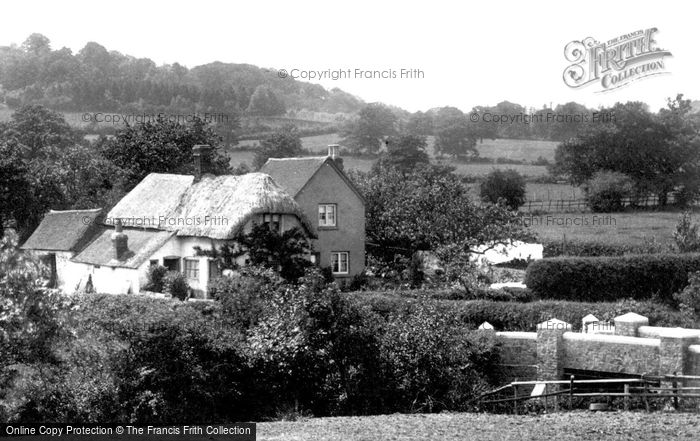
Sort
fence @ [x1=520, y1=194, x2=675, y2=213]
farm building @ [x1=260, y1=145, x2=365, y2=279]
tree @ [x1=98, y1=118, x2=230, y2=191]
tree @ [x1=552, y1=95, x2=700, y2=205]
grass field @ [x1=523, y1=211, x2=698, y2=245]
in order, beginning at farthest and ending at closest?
tree @ [x1=552, y1=95, x2=700, y2=205], fence @ [x1=520, y1=194, x2=675, y2=213], tree @ [x1=98, y1=118, x2=230, y2=191], grass field @ [x1=523, y1=211, x2=698, y2=245], farm building @ [x1=260, y1=145, x2=365, y2=279]

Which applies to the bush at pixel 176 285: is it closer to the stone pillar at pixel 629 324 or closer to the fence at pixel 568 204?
→ the stone pillar at pixel 629 324

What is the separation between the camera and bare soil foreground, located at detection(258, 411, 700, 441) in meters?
21.6

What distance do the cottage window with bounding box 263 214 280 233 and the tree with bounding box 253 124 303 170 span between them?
4636 centimetres


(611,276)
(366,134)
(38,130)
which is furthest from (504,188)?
(38,130)

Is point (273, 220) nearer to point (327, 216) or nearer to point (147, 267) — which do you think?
point (327, 216)

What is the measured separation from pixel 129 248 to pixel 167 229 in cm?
187

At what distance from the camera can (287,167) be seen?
2135 inches

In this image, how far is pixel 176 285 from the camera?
45781mm

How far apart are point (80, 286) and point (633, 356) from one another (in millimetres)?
28090

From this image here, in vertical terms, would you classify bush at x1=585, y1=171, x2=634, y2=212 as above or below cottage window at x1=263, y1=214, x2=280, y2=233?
above

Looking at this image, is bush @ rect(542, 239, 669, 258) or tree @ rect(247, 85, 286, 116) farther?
tree @ rect(247, 85, 286, 116)

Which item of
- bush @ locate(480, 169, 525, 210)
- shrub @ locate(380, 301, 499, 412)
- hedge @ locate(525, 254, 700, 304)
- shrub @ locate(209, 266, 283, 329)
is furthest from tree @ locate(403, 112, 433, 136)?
shrub @ locate(380, 301, 499, 412)

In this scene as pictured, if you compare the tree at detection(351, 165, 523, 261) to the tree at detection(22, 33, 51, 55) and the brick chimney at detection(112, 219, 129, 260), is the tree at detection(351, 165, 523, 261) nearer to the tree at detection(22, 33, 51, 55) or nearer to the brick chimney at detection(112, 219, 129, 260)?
the brick chimney at detection(112, 219, 129, 260)

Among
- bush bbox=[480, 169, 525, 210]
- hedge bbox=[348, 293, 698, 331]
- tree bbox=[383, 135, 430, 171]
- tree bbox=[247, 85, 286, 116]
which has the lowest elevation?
hedge bbox=[348, 293, 698, 331]
